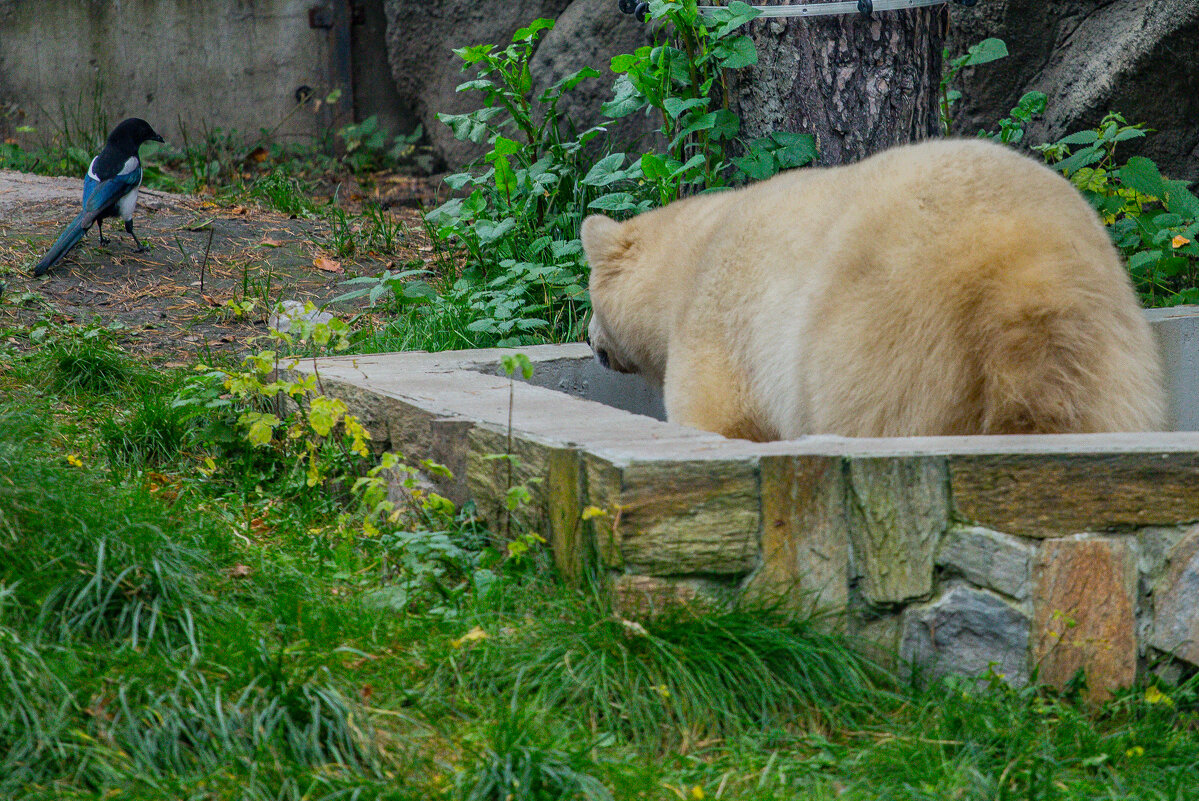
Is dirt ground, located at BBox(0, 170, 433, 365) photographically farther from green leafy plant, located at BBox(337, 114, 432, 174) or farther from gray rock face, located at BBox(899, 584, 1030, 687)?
gray rock face, located at BBox(899, 584, 1030, 687)

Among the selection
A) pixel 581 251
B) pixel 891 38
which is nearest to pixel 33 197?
pixel 581 251

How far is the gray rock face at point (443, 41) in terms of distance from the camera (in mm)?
9250

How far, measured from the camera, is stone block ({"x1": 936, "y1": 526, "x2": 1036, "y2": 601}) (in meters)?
2.54

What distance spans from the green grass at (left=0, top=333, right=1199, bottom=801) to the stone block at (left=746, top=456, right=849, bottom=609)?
8 centimetres

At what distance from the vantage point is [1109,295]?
9.29 feet

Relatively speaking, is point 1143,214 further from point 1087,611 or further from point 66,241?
point 66,241

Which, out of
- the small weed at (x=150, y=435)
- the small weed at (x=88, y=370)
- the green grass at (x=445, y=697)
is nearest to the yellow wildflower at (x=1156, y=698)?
the green grass at (x=445, y=697)

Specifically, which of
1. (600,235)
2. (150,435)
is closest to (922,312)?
(600,235)

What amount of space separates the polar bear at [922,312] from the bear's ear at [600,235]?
0.74 metres

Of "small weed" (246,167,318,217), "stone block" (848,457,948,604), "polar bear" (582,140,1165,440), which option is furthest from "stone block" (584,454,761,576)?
"small weed" (246,167,318,217)

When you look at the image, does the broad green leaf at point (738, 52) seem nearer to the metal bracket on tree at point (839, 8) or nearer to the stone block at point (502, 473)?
the metal bracket on tree at point (839, 8)

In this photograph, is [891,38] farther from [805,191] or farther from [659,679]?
[659,679]

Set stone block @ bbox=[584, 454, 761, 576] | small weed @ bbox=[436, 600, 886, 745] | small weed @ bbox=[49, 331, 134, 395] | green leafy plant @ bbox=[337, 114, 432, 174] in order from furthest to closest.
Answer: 1. green leafy plant @ bbox=[337, 114, 432, 174]
2. small weed @ bbox=[49, 331, 134, 395]
3. stone block @ bbox=[584, 454, 761, 576]
4. small weed @ bbox=[436, 600, 886, 745]

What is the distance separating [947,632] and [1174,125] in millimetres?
5113
